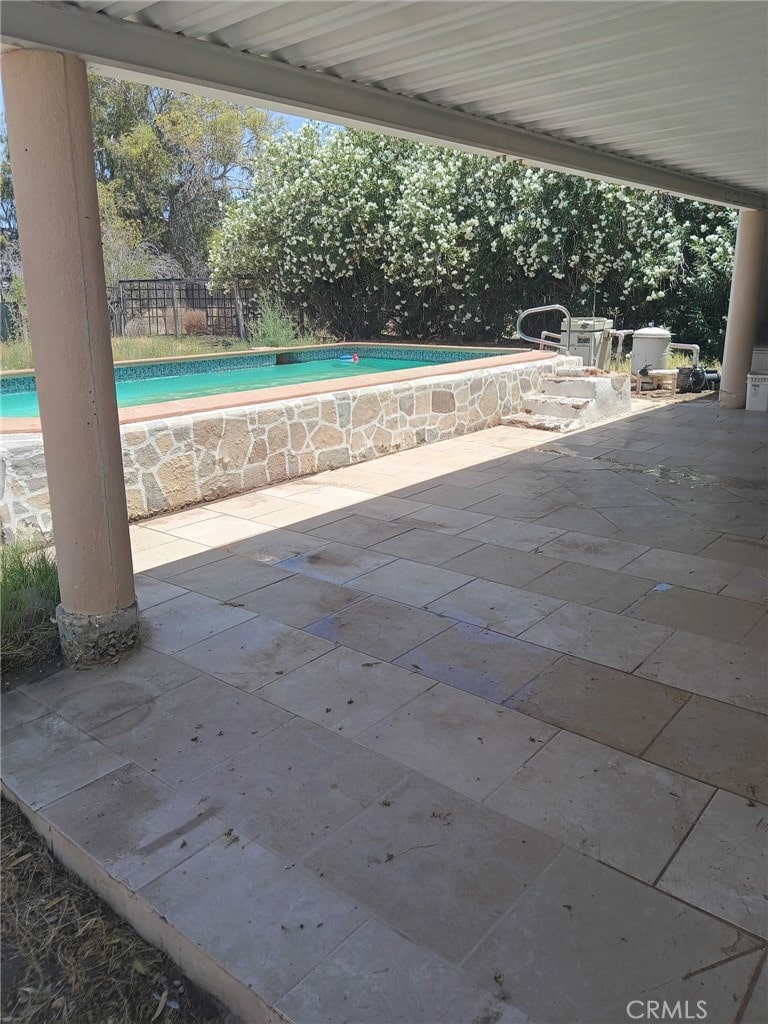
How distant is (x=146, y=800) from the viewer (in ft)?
7.70

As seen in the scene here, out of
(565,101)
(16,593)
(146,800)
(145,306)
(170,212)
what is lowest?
(146,800)

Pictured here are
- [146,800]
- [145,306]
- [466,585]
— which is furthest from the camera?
[145,306]

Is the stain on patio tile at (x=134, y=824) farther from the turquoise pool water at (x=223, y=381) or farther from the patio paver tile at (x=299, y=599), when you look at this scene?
the turquoise pool water at (x=223, y=381)

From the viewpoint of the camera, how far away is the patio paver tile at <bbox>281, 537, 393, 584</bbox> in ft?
13.7

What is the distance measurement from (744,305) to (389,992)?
9404mm

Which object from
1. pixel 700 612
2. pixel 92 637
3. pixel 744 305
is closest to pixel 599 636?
pixel 700 612

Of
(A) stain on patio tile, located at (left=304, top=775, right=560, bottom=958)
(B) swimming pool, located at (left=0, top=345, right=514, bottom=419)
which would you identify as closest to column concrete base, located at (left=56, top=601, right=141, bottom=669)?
(A) stain on patio tile, located at (left=304, top=775, right=560, bottom=958)

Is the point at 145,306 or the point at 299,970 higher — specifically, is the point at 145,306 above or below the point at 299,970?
above

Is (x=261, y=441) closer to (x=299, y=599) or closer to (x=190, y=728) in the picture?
(x=299, y=599)

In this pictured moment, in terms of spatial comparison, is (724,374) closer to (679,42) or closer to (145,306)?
(679,42)

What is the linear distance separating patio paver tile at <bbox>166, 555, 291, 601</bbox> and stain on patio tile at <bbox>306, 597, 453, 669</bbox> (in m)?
0.58

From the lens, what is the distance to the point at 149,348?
1434 centimetres

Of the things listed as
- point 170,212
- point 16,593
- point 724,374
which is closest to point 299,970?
point 16,593

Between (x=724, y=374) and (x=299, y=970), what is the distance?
940 centimetres
